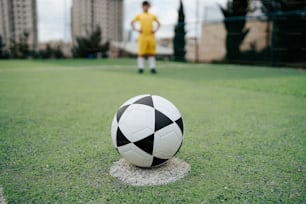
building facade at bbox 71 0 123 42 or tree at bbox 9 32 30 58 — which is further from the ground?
building facade at bbox 71 0 123 42

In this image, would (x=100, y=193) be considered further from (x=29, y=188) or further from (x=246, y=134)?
(x=246, y=134)

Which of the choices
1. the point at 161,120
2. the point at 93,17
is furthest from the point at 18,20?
the point at 161,120

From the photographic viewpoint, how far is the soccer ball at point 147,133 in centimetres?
195

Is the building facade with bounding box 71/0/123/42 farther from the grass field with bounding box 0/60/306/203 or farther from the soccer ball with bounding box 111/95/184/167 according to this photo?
the soccer ball with bounding box 111/95/184/167

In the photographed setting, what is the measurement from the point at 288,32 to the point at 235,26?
135 inches

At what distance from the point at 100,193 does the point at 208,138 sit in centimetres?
148

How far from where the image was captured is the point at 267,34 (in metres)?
15.2

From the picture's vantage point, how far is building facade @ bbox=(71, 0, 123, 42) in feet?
93.6

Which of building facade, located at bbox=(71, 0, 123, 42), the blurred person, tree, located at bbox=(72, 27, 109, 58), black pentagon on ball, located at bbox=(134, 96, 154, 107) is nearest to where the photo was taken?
black pentagon on ball, located at bbox=(134, 96, 154, 107)

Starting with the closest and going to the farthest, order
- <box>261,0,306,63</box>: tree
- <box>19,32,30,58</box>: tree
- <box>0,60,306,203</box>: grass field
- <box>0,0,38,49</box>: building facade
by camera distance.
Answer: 1. <box>0,60,306,203</box>: grass field
2. <box>261,0,306,63</box>: tree
3. <box>19,32,30,58</box>: tree
4. <box>0,0,38,49</box>: building facade

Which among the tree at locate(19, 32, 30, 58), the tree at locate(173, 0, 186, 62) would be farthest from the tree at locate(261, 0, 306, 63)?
the tree at locate(19, 32, 30, 58)

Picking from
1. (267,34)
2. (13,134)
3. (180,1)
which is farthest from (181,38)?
(13,134)

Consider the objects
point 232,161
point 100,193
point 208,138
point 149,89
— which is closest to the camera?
point 100,193

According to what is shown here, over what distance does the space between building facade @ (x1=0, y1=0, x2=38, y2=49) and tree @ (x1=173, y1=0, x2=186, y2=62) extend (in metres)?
13.1
